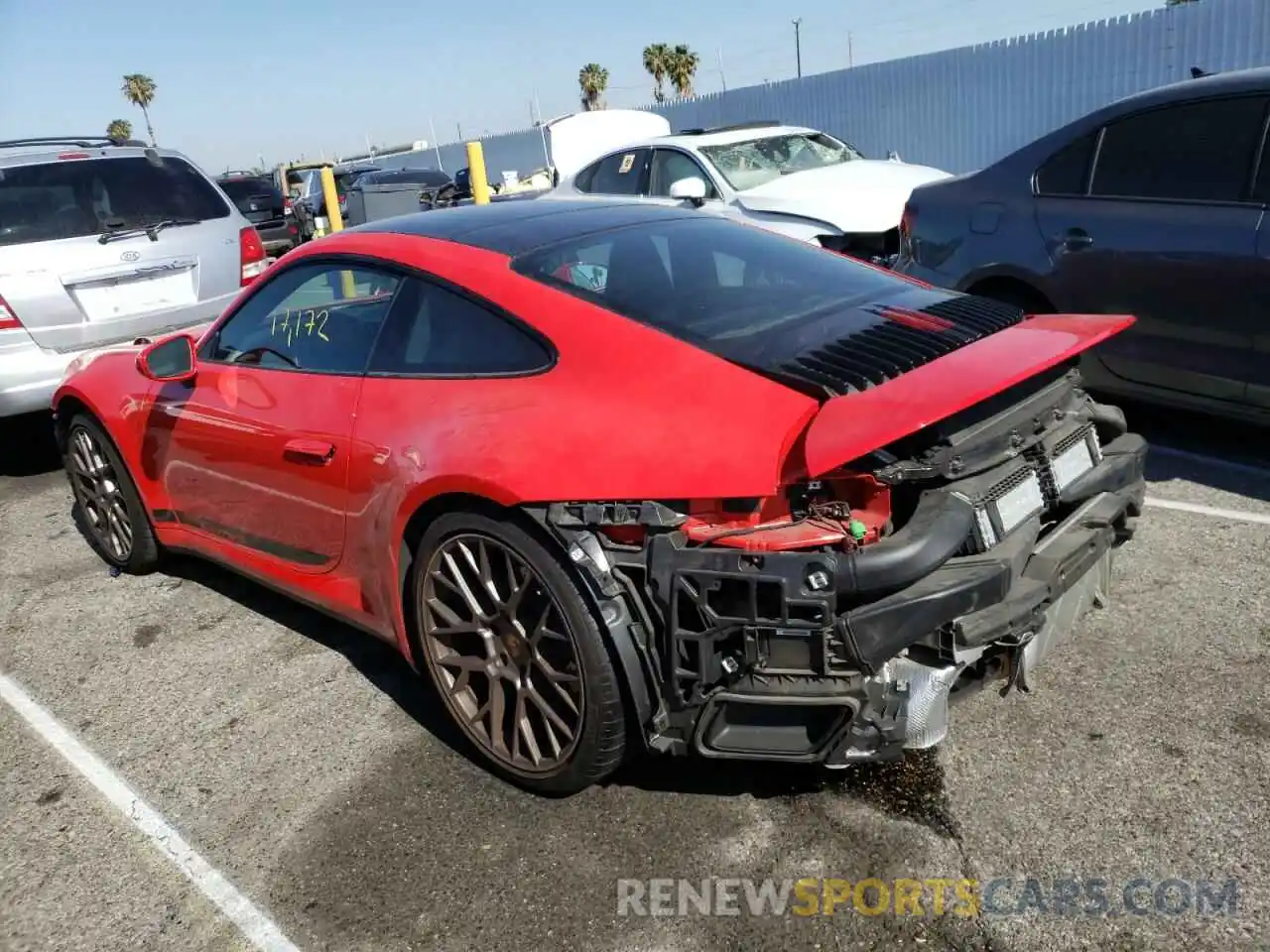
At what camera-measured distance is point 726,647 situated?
2.38 meters

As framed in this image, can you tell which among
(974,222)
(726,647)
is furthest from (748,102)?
(726,647)

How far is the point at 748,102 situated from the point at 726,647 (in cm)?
2089

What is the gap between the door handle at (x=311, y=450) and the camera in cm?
316

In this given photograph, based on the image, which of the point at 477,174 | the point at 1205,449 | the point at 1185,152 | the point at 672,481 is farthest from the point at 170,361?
the point at 477,174

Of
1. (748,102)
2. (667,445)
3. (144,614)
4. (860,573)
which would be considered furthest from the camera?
(748,102)

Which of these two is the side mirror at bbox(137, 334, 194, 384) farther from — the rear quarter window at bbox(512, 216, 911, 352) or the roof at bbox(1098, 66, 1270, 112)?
the roof at bbox(1098, 66, 1270, 112)

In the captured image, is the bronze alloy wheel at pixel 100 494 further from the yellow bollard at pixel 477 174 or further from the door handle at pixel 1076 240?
the yellow bollard at pixel 477 174

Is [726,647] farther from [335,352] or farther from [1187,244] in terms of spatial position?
[1187,244]

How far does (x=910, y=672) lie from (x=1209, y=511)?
2.50 metres

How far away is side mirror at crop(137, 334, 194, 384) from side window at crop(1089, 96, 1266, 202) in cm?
402

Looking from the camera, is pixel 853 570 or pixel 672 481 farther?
pixel 672 481

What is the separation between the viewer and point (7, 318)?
583 cm

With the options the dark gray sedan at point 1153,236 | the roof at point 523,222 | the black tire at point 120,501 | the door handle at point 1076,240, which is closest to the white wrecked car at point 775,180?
the dark gray sedan at point 1153,236

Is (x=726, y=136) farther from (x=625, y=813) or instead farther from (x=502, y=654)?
(x=625, y=813)
